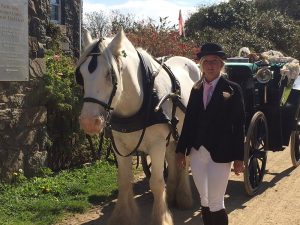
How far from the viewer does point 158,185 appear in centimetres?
462

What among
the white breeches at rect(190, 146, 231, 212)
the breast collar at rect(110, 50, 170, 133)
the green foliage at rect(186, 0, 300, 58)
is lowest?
the white breeches at rect(190, 146, 231, 212)

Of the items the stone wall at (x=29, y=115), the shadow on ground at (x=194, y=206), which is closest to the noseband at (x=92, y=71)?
the shadow on ground at (x=194, y=206)

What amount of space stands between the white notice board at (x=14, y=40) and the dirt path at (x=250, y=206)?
2.06 m

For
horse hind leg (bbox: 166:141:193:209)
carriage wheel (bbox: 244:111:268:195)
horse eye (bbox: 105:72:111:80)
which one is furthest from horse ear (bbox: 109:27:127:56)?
carriage wheel (bbox: 244:111:268:195)

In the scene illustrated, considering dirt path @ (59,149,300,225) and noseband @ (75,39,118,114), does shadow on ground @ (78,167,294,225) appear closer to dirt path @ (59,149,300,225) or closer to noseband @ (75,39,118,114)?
dirt path @ (59,149,300,225)

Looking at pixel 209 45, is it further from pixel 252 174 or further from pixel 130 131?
pixel 252 174

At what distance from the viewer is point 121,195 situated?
Result: 486 cm

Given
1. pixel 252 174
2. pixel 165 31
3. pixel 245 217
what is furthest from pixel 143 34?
pixel 245 217

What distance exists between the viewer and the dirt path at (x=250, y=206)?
505 cm

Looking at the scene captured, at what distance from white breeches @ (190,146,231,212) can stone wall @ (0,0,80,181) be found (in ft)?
10.2

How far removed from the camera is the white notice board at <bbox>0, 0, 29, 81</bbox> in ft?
18.4

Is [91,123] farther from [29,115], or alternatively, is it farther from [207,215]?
[29,115]

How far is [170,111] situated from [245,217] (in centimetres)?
153

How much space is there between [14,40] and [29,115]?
1.09 meters
